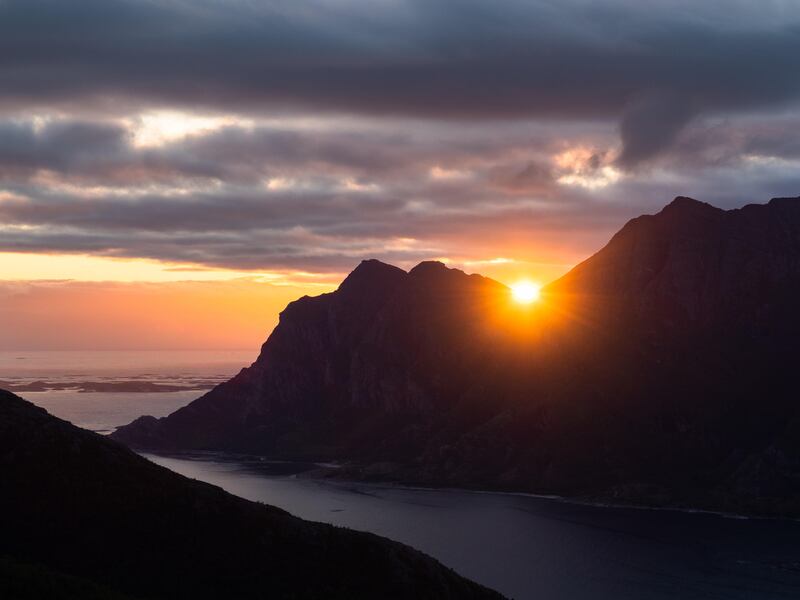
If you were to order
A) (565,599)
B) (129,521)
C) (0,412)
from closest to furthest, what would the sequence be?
(129,521) → (0,412) → (565,599)

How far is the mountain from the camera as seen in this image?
110975 mm

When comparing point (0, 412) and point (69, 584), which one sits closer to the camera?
point (69, 584)

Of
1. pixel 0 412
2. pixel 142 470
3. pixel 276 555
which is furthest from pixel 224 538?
pixel 0 412

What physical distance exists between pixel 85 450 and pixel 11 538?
18828 mm

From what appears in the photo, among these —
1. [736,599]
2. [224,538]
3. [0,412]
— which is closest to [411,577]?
[224,538]

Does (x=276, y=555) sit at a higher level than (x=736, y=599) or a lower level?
higher

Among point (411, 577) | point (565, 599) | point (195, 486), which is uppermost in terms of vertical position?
point (195, 486)

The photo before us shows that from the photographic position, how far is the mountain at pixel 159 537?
364 ft

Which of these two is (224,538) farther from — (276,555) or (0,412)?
(0,412)

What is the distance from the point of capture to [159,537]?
11725cm

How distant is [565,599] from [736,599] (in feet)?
103

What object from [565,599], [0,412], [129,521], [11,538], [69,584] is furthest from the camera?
[565,599]

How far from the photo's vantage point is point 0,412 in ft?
419

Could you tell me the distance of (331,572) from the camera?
119125 millimetres
